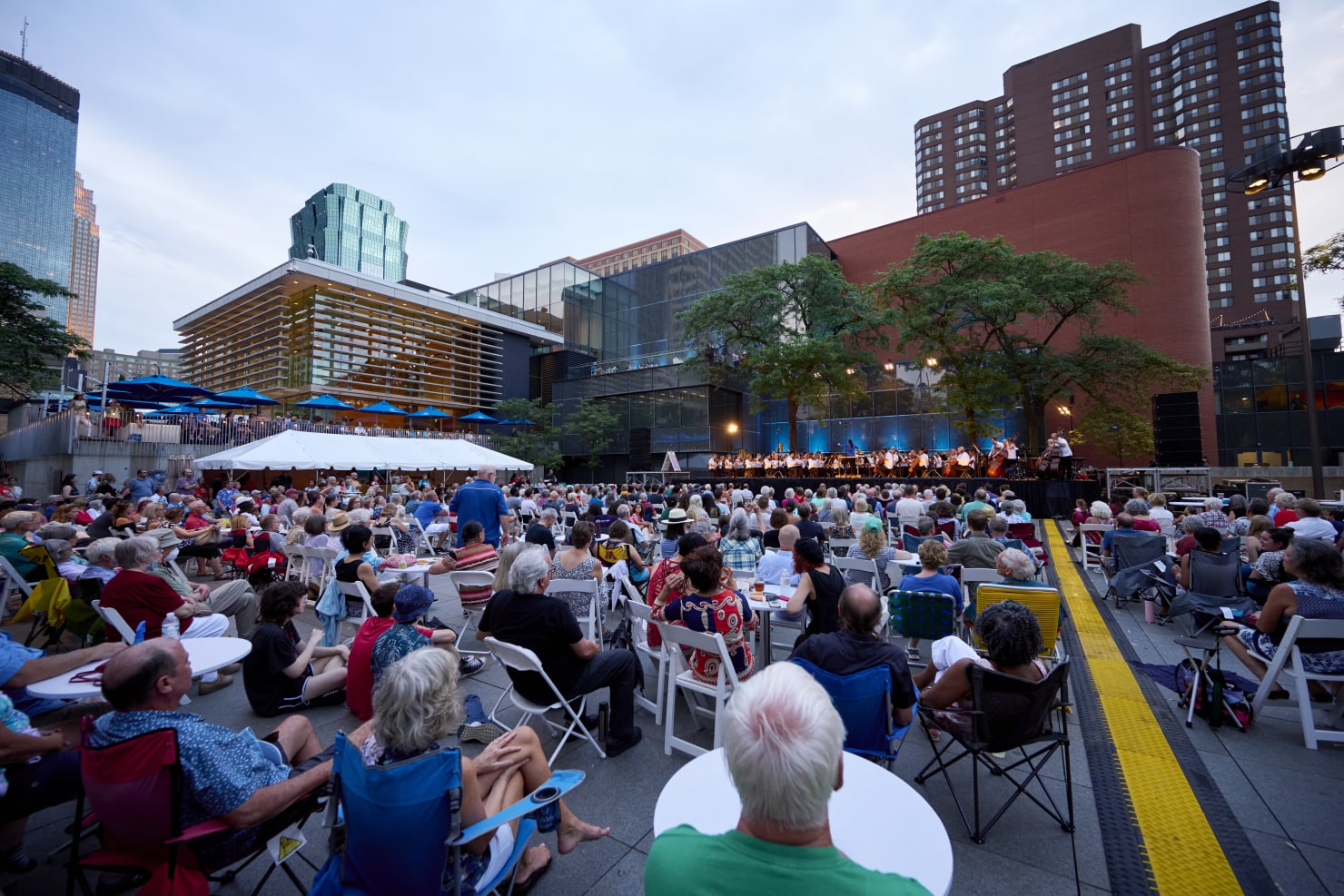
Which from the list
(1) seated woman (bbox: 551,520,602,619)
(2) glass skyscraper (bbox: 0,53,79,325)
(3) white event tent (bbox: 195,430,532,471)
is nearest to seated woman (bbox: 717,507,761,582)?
(1) seated woman (bbox: 551,520,602,619)

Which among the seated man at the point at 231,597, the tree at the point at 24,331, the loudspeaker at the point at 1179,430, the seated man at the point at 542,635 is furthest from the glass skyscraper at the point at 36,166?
the loudspeaker at the point at 1179,430

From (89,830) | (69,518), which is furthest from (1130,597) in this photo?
(69,518)

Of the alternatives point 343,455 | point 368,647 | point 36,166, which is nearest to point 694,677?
point 368,647

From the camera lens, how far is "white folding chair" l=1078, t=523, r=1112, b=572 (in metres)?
7.92

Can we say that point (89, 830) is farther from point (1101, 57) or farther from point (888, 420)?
point (1101, 57)

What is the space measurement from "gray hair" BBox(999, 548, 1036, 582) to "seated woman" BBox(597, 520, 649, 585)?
3.18 meters

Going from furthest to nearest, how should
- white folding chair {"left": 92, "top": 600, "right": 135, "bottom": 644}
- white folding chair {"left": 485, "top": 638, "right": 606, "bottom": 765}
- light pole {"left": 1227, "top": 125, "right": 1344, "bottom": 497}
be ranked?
light pole {"left": 1227, "top": 125, "right": 1344, "bottom": 497} < white folding chair {"left": 92, "top": 600, "right": 135, "bottom": 644} < white folding chair {"left": 485, "top": 638, "right": 606, "bottom": 765}

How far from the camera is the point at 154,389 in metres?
16.1

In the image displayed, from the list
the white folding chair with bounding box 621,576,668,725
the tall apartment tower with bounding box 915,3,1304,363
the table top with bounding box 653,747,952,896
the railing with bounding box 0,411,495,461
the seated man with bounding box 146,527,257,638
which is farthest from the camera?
the tall apartment tower with bounding box 915,3,1304,363

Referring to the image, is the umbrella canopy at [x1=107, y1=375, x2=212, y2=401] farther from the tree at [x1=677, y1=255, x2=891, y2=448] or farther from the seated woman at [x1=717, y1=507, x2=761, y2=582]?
the seated woman at [x1=717, y1=507, x2=761, y2=582]

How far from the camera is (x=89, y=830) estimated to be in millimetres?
2297

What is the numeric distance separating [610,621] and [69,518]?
7835mm

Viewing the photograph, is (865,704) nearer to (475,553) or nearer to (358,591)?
(475,553)

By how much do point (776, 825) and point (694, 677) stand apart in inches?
87.4
